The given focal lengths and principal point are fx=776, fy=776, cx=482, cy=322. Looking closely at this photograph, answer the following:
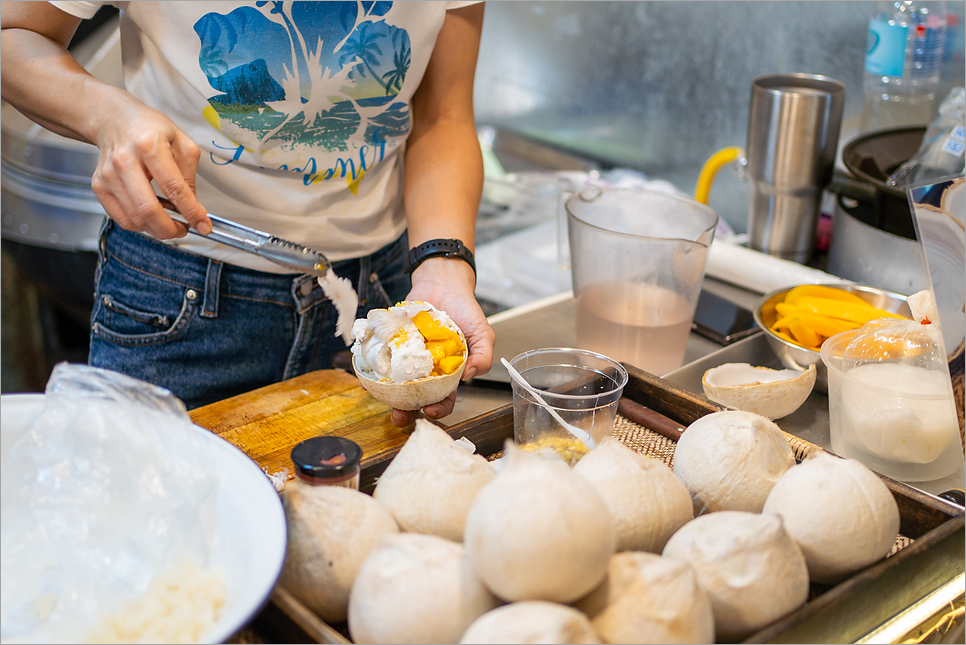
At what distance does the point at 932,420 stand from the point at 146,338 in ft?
3.94

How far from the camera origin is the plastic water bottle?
1788mm

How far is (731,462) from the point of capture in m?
0.79

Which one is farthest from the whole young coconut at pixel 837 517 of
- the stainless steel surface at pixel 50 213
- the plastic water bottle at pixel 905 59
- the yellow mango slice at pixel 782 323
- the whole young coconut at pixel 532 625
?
the stainless steel surface at pixel 50 213

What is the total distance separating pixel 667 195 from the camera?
1422 millimetres

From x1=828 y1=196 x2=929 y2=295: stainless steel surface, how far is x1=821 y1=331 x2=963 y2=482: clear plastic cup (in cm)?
49

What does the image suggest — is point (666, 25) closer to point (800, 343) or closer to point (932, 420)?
point (800, 343)

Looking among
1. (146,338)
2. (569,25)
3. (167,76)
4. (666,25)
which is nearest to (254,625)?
(146,338)

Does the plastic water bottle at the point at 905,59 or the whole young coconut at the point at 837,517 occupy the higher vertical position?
the plastic water bottle at the point at 905,59

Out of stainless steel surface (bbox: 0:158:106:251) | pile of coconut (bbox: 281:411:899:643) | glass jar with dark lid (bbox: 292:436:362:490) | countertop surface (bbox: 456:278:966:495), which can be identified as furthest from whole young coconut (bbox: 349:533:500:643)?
stainless steel surface (bbox: 0:158:106:251)

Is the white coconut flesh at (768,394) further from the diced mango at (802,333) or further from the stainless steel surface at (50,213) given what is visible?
the stainless steel surface at (50,213)

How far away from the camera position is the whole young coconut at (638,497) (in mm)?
701

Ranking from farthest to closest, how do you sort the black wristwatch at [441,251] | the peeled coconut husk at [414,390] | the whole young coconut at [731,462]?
the black wristwatch at [441,251]
the peeled coconut husk at [414,390]
the whole young coconut at [731,462]

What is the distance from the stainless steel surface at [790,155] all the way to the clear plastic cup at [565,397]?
0.95m

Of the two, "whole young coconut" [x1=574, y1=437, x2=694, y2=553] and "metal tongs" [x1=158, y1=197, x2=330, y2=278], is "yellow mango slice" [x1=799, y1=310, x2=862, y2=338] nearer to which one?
"whole young coconut" [x1=574, y1=437, x2=694, y2=553]
